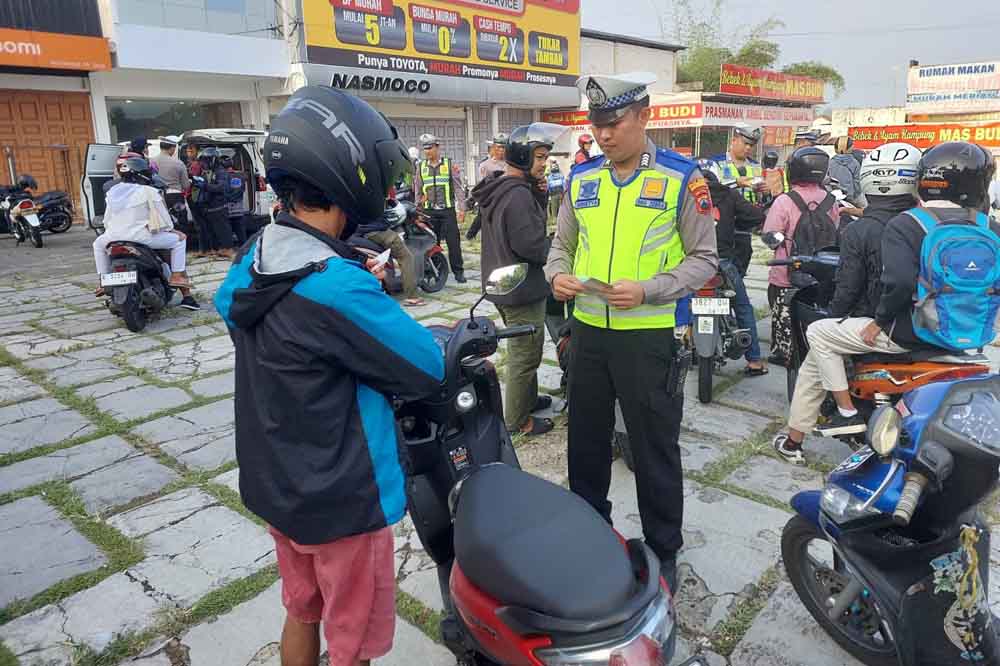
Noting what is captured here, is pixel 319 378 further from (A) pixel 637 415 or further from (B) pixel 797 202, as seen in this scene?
(B) pixel 797 202

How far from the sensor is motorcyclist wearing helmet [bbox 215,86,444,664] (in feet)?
4.90

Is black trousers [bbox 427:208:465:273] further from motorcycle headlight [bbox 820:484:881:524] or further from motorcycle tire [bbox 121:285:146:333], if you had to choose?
motorcycle headlight [bbox 820:484:881:524]

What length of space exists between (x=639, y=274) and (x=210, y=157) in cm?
971

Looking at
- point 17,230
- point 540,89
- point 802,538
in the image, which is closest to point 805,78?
point 540,89

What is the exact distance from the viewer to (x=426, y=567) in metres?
2.77

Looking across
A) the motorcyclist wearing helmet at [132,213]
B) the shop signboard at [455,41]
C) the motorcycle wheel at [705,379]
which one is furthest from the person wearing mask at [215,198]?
the motorcycle wheel at [705,379]

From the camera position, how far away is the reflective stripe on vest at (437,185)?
8734 millimetres

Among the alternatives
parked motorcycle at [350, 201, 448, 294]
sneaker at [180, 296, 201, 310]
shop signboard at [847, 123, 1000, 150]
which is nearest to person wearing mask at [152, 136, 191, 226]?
sneaker at [180, 296, 201, 310]

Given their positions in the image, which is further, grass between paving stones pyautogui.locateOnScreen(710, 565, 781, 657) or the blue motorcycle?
grass between paving stones pyautogui.locateOnScreen(710, 565, 781, 657)

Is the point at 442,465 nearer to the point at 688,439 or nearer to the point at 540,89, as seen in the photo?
the point at 688,439

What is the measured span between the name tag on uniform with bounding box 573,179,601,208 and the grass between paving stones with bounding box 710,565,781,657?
154cm

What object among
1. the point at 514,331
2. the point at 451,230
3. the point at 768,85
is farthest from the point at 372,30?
the point at 768,85

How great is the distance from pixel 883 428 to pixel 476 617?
1.16 metres

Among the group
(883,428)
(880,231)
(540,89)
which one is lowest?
(883,428)
